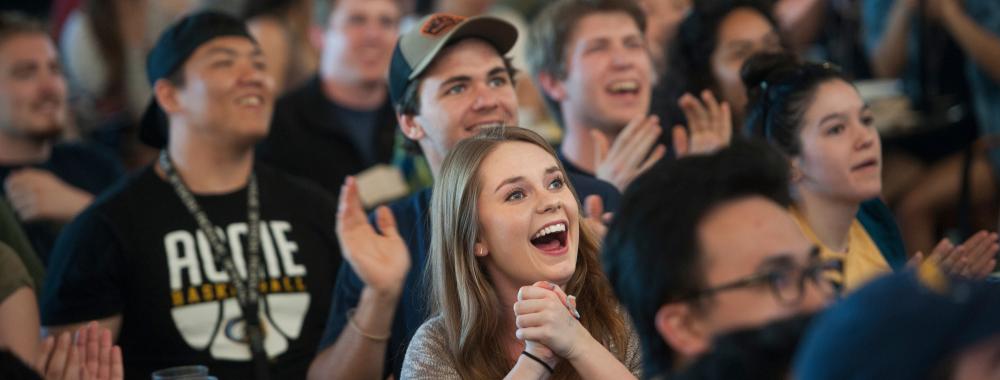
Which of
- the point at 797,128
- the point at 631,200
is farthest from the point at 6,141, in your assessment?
the point at 631,200

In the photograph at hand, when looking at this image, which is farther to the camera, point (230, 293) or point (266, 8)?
point (266, 8)

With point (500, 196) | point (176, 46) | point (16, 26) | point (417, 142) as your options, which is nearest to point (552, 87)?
point (417, 142)

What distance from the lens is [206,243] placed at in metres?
3.91

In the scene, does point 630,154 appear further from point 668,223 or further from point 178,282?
point 668,223

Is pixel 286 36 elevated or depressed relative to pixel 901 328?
elevated

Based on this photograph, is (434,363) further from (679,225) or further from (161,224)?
(161,224)

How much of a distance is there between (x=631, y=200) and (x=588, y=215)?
48.8 inches

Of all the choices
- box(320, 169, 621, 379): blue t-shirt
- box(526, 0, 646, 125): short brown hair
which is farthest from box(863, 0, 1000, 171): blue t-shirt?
box(320, 169, 621, 379): blue t-shirt

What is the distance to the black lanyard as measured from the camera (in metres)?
3.76

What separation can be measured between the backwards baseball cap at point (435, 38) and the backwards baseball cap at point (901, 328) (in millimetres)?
2210

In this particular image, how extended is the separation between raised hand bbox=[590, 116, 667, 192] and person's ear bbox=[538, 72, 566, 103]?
0.46 meters

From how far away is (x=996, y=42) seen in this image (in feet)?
16.0

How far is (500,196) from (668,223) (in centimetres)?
91

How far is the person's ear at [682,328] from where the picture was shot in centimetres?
199
